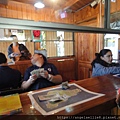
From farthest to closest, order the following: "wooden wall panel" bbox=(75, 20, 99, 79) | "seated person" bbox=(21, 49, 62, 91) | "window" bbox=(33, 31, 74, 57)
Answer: "window" bbox=(33, 31, 74, 57), "wooden wall panel" bbox=(75, 20, 99, 79), "seated person" bbox=(21, 49, 62, 91)

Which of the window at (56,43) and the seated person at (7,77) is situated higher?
the window at (56,43)

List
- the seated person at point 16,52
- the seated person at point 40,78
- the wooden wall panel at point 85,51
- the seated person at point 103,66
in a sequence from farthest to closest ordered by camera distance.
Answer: the wooden wall panel at point 85,51 < the seated person at point 16,52 < the seated person at point 103,66 < the seated person at point 40,78

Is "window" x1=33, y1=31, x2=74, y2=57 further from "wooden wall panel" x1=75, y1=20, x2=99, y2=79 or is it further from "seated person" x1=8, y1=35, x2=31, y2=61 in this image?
"seated person" x1=8, y1=35, x2=31, y2=61

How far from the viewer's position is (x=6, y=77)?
1.60m

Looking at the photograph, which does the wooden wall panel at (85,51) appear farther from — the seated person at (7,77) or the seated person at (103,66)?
the seated person at (7,77)

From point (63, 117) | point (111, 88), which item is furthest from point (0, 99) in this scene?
point (111, 88)

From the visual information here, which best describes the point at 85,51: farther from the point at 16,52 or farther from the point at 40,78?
the point at 40,78

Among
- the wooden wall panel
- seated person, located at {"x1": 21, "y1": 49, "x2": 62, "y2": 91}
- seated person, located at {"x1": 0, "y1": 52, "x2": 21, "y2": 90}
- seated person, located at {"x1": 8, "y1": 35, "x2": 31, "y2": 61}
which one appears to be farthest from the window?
seated person, located at {"x1": 0, "y1": 52, "x2": 21, "y2": 90}

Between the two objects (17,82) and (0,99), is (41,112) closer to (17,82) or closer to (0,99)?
(0,99)

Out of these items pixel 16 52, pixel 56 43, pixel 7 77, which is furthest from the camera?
A: pixel 56 43

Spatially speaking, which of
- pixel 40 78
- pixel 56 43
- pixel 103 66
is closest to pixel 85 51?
pixel 56 43

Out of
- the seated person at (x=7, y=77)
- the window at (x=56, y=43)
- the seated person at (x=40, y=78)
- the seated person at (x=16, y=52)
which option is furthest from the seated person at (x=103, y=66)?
the window at (x=56, y=43)

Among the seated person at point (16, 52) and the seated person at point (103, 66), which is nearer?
the seated person at point (103, 66)

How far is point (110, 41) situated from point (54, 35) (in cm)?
172
